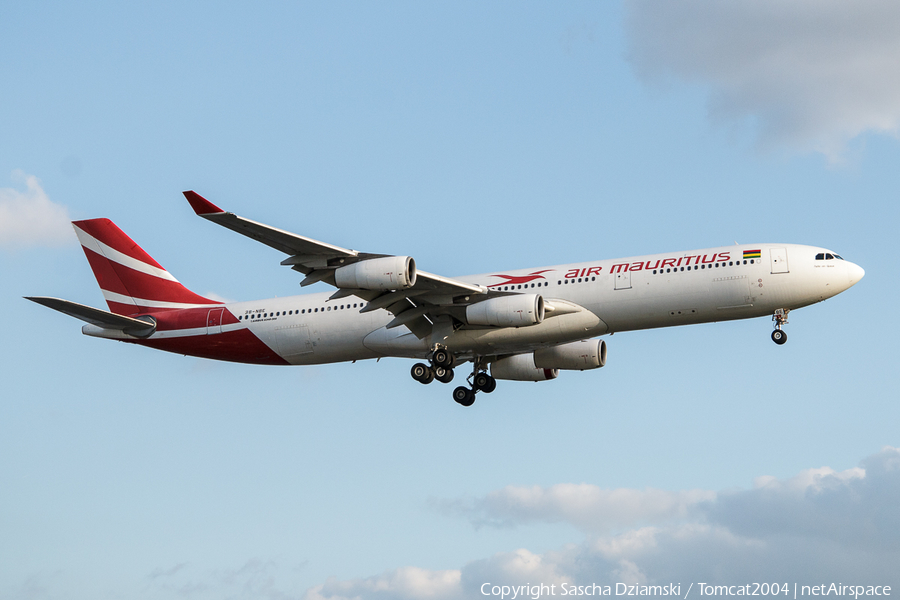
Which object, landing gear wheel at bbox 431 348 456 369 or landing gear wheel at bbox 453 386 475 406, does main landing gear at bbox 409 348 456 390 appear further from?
landing gear wheel at bbox 453 386 475 406

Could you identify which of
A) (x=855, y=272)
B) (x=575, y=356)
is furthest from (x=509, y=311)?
(x=855, y=272)

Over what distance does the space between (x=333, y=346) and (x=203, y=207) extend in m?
10.7

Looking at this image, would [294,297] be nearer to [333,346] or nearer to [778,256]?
[333,346]

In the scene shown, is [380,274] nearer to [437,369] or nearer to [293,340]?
[437,369]

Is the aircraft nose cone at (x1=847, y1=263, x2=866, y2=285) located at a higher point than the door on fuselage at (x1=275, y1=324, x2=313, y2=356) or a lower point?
higher

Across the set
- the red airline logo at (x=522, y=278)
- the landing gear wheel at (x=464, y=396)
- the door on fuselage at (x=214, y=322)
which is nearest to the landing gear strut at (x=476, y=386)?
the landing gear wheel at (x=464, y=396)

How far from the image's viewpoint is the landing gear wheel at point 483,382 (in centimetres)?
4575

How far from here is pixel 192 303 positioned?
153 ft

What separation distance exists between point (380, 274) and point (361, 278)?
728 millimetres

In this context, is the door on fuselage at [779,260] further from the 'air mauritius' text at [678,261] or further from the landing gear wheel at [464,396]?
the landing gear wheel at [464,396]

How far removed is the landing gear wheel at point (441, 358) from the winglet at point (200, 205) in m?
11.3

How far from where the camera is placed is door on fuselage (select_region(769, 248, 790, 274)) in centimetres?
3797

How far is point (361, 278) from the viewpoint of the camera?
1441 inches

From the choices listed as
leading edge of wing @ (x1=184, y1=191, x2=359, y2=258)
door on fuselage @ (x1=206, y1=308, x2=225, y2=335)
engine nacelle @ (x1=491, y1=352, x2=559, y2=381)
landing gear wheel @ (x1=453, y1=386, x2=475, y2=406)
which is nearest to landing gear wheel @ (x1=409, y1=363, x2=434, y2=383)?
landing gear wheel @ (x1=453, y1=386, x2=475, y2=406)
